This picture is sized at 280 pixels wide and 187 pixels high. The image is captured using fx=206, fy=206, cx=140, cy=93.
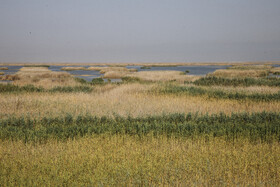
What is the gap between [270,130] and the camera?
854 cm

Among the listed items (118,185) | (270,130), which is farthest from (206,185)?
(270,130)

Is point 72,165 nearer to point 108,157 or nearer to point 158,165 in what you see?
point 108,157

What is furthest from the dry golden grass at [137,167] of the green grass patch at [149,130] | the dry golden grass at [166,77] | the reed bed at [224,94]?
the dry golden grass at [166,77]

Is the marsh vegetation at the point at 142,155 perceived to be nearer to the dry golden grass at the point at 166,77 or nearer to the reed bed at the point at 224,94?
the reed bed at the point at 224,94

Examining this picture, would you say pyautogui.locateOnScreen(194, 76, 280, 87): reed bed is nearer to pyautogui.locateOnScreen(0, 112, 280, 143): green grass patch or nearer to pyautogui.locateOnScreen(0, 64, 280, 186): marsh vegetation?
pyautogui.locateOnScreen(0, 64, 280, 186): marsh vegetation

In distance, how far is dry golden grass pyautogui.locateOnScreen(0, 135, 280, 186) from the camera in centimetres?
506

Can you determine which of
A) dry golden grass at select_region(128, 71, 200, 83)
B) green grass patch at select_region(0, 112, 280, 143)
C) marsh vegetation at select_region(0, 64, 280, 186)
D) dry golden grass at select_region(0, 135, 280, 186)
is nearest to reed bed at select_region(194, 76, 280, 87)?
dry golden grass at select_region(128, 71, 200, 83)

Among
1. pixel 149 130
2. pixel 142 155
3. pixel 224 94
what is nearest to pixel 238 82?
pixel 224 94

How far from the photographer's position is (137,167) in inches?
225

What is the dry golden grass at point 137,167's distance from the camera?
16.6ft

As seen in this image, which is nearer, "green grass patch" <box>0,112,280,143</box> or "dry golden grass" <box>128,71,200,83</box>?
"green grass patch" <box>0,112,280,143</box>

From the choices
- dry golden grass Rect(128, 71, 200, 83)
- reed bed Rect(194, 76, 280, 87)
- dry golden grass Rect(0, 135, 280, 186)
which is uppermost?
dry golden grass Rect(128, 71, 200, 83)

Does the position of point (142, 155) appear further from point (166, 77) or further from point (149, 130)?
point (166, 77)

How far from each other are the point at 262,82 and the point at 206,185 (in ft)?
97.3
